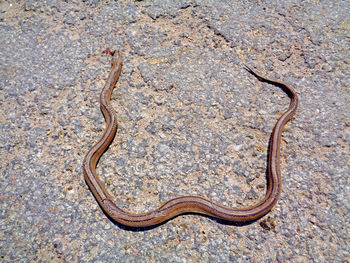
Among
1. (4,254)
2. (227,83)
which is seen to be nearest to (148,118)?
(227,83)

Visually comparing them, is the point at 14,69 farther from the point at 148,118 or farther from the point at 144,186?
the point at 144,186

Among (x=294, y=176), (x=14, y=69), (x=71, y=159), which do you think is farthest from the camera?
(x=14, y=69)

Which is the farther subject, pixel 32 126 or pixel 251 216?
pixel 32 126

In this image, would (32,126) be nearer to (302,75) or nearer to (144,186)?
(144,186)

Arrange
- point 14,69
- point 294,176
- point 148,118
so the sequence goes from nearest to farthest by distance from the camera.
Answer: point 294,176, point 148,118, point 14,69

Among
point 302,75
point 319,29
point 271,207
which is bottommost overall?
point 271,207

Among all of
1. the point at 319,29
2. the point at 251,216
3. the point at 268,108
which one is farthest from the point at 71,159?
the point at 319,29

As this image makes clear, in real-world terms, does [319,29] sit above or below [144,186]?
above
